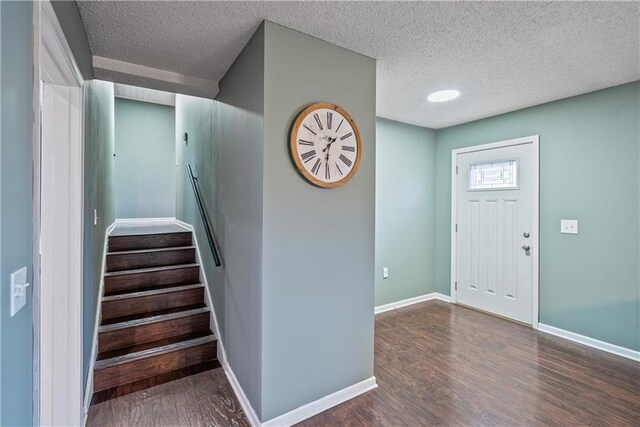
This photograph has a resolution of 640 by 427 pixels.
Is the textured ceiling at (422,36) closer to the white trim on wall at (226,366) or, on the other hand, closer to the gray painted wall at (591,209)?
the gray painted wall at (591,209)

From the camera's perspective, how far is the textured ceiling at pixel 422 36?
1637 millimetres

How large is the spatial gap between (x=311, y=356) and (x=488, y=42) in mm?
2280

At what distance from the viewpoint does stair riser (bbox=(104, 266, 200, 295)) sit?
287cm

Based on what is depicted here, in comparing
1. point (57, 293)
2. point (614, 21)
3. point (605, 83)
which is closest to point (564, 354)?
point (605, 83)

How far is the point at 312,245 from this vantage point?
6.42 feet

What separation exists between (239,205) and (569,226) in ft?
10.1

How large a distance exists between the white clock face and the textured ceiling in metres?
0.50

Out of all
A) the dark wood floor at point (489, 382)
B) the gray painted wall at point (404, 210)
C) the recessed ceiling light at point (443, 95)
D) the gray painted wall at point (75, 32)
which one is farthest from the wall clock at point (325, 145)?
the gray painted wall at point (404, 210)

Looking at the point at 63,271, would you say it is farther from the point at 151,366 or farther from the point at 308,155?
the point at 308,155

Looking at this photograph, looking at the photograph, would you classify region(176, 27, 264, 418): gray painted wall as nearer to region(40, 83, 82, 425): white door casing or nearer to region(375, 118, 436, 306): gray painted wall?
region(40, 83, 82, 425): white door casing

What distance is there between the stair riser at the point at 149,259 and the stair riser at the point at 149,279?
0.80 feet

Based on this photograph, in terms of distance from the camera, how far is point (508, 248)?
11.4 feet

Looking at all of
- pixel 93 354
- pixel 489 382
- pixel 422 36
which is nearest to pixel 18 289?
pixel 93 354

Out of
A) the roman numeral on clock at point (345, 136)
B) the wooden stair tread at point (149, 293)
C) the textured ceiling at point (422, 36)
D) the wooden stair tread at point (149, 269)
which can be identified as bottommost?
the wooden stair tread at point (149, 293)
